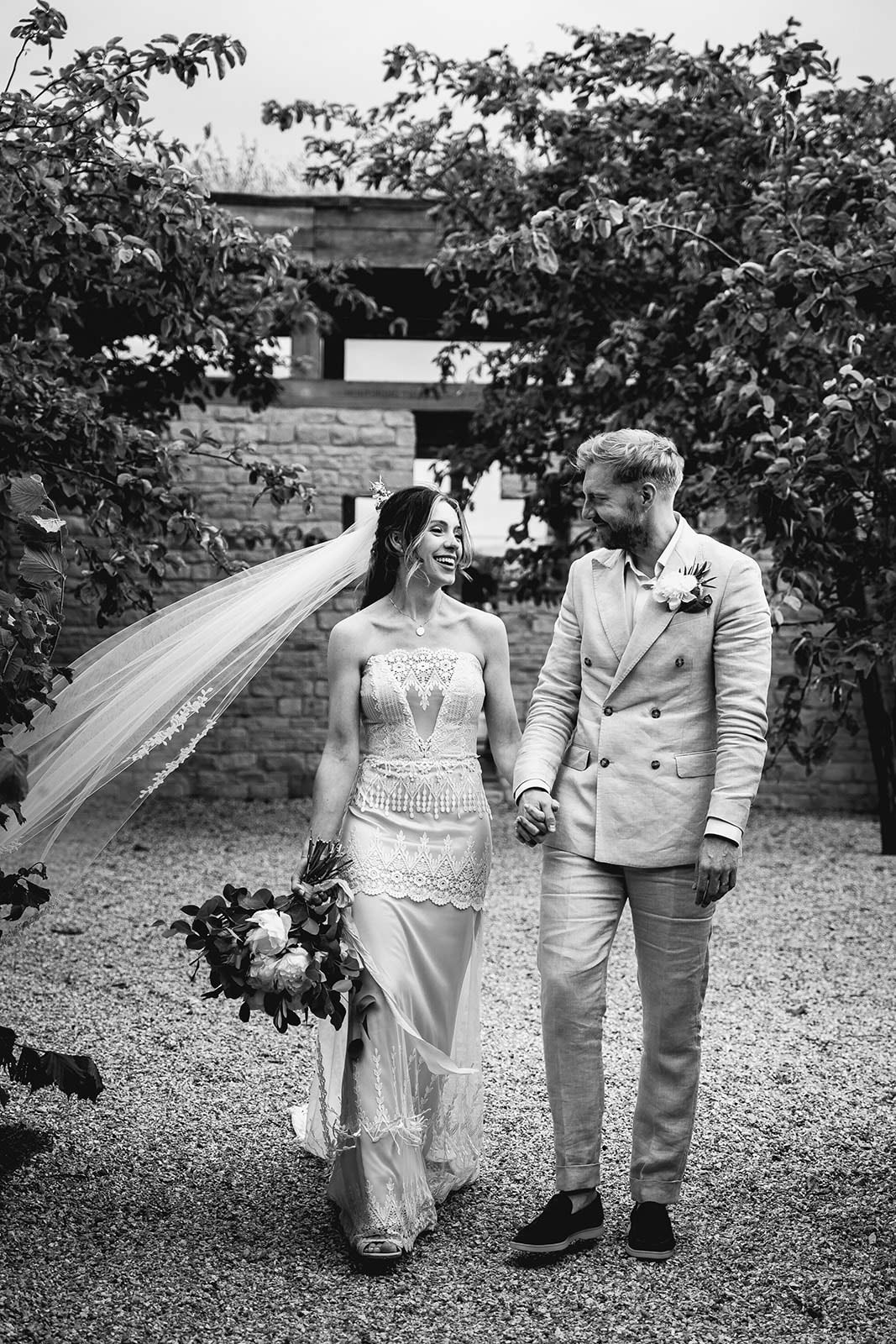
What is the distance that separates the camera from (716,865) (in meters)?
3.11

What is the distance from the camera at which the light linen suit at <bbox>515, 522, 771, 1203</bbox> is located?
10.8ft

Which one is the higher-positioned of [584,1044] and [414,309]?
[414,309]

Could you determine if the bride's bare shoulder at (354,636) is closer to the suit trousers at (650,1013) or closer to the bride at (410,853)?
the bride at (410,853)

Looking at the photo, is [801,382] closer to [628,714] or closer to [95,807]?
[628,714]

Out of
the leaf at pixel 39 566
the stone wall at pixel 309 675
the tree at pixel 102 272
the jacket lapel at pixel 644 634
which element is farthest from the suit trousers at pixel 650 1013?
the stone wall at pixel 309 675

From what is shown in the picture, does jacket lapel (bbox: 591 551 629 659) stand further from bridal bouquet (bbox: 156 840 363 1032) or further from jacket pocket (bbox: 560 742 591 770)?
bridal bouquet (bbox: 156 840 363 1032)

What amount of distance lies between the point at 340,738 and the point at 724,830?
1116 mm

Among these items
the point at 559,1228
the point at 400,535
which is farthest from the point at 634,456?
the point at 559,1228

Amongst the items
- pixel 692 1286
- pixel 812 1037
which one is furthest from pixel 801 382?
pixel 692 1286

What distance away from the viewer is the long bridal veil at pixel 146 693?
12.0ft

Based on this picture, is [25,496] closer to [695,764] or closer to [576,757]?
[576,757]

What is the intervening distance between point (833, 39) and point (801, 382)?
343 centimetres

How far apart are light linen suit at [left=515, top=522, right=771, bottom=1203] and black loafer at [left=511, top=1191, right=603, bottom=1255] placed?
0.18 feet

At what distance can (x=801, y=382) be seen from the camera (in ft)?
22.6
